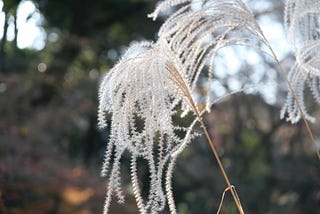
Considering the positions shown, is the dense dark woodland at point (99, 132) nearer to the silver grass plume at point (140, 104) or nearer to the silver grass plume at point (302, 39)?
the silver grass plume at point (302, 39)

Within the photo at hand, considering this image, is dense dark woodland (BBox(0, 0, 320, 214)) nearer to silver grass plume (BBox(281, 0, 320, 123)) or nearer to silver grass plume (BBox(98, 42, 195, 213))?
silver grass plume (BBox(281, 0, 320, 123))

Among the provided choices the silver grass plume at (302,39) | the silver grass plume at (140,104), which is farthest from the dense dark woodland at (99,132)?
the silver grass plume at (140,104)

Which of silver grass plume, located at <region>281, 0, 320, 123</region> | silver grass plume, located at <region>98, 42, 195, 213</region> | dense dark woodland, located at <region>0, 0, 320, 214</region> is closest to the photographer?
silver grass plume, located at <region>98, 42, 195, 213</region>

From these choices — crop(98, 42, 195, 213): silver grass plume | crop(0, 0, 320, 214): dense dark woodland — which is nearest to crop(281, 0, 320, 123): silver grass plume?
crop(98, 42, 195, 213): silver grass plume

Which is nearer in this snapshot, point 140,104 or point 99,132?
point 140,104

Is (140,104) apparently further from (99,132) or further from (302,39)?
(99,132)

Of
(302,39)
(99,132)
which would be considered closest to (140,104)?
(302,39)

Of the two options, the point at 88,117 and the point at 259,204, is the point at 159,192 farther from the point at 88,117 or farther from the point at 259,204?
the point at 88,117

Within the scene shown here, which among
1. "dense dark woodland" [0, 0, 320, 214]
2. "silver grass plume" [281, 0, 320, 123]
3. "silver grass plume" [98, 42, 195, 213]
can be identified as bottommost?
"silver grass plume" [98, 42, 195, 213]
